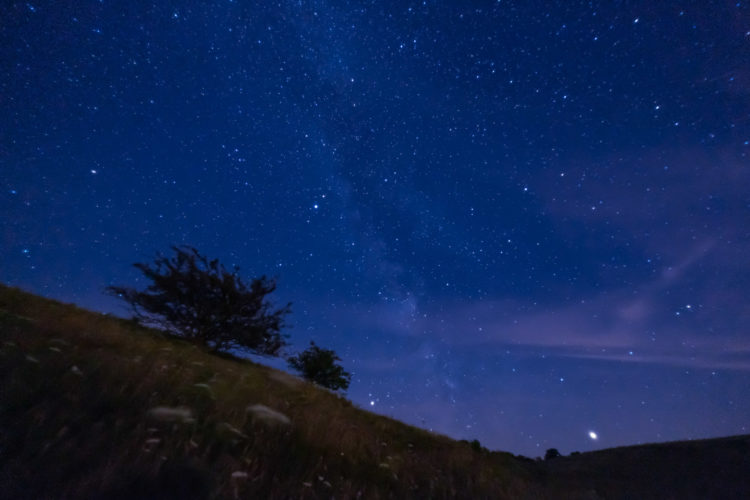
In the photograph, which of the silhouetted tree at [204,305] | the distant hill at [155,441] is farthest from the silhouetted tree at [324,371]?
the distant hill at [155,441]

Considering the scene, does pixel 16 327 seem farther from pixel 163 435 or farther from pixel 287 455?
pixel 287 455

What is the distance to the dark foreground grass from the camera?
241cm

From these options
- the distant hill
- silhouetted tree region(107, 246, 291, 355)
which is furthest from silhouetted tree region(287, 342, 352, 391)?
the distant hill

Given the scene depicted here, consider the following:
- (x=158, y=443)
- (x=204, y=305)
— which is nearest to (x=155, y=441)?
(x=158, y=443)

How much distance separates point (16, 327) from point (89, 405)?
352 cm

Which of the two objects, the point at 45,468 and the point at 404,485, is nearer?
the point at 45,468

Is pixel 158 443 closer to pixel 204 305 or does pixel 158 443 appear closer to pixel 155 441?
pixel 155 441

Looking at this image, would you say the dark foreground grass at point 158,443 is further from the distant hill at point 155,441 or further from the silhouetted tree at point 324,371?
the silhouetted tree at point 324,371

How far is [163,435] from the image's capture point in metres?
3.11

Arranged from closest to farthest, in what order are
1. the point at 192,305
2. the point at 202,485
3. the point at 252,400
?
the point at 202,485 < the point at 252,400 < the point at 192,305

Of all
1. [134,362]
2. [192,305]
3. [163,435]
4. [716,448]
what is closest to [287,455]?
[163,435]

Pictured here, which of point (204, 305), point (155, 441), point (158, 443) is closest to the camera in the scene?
point (155, 441)

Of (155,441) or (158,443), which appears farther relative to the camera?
(158,443)

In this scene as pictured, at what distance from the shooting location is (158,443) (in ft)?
9.64
